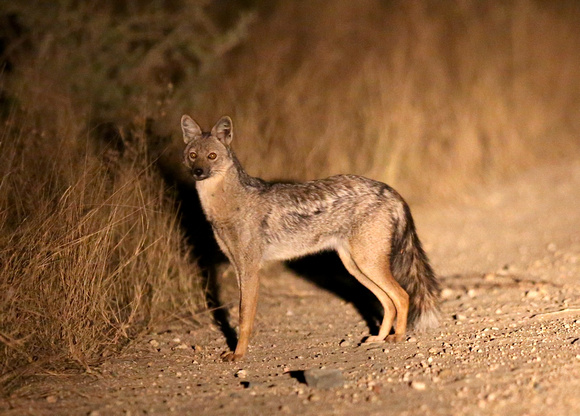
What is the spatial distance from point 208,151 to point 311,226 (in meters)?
1.06

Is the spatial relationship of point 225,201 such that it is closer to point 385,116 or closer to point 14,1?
point 385,116

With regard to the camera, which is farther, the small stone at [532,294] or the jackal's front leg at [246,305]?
the small stone at [532,294]

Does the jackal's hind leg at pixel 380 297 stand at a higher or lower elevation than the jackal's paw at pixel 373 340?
higher

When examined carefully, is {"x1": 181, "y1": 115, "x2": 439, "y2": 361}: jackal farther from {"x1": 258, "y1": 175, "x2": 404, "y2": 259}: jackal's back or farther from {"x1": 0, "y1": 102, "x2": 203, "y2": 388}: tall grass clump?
{"x1": 0, "y1": 102, "x2": 203, "y2": 388}: tall grass clump

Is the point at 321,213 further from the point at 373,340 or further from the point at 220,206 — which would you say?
the point at 373,340

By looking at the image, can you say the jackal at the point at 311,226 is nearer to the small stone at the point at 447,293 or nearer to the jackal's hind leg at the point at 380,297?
the jackal's hind leg at the point at 380,297

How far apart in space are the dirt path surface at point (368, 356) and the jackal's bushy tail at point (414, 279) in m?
0.16

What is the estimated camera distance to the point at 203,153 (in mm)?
6523

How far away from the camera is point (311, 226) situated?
21.6ft

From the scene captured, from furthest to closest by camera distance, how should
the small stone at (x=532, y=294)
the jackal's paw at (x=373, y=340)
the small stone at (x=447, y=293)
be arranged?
the small stone at (x=447, y=293) → the small stone at (x=532, y=294) → the jackal's paw at (x=373, y=340)

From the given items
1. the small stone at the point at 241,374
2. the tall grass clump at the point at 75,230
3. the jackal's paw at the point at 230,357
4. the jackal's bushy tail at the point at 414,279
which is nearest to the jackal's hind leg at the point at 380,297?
the jackal's bushy tail at the point at 414,279

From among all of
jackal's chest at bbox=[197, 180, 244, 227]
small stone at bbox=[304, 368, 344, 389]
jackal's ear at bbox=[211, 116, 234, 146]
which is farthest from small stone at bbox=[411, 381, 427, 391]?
jackal's ear at bbox=[211, 116, 234, 146]

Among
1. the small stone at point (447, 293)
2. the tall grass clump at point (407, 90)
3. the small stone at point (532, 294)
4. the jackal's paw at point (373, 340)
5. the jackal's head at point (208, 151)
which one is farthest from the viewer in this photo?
the tall grass clump at point (407, 90)

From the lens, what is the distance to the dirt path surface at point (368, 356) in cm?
498
